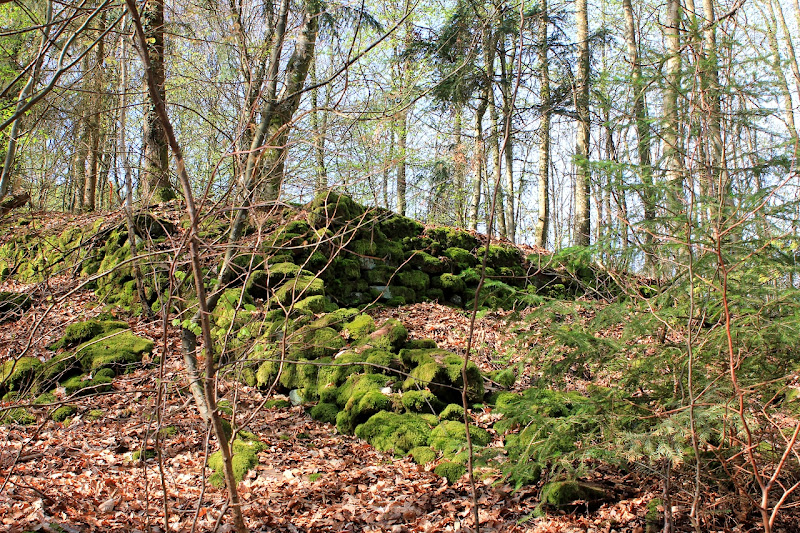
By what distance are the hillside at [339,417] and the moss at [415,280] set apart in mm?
1334

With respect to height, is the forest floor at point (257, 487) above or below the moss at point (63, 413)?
below

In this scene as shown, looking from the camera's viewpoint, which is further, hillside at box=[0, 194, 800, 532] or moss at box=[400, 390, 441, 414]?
moss at box=[400, 390, 441, 414]

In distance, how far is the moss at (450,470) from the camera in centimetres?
413

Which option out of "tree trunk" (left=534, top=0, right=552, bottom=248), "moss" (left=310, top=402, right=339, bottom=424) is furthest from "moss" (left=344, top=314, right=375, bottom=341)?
"tree trunk" (left=534, top=0, right=552, bottom=248)

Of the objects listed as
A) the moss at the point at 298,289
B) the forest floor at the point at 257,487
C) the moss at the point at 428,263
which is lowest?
the forest floor at the point at 257,487

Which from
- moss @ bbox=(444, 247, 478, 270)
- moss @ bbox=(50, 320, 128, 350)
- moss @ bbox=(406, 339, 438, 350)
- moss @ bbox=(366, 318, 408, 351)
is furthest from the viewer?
moss @ bbox=(444, 247, 478, 270)

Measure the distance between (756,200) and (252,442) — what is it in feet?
14.3

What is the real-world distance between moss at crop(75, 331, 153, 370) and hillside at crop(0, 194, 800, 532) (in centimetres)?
3

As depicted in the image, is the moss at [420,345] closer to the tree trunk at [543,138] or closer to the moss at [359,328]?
the moss at [359,328]

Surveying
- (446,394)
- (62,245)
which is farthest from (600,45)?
(62,245)

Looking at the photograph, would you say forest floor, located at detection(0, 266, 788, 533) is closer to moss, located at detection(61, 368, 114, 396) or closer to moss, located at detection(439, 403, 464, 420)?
moss, located at detection(439, 403, 464, 420)

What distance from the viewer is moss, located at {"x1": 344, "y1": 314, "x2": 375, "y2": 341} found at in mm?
6402

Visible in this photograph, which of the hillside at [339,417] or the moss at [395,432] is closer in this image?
the hillside at [339,417]

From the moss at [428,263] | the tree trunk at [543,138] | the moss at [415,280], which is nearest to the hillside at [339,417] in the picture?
the moss at [415,280]
